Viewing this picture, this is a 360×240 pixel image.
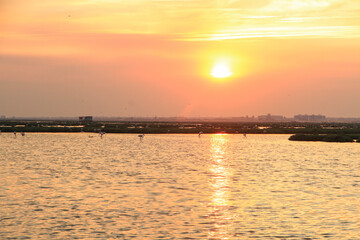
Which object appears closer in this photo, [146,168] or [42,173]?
[42,173]

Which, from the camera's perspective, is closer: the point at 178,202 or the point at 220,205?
the point at 220,205

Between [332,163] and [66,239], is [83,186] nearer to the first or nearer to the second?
[66,239]

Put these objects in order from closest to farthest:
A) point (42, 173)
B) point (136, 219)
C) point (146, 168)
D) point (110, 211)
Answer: point (136, 219), point (110, 211), point (42, 173), point (146, 168)

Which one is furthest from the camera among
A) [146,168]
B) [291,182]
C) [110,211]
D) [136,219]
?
[146,168]

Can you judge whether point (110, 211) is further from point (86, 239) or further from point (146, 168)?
point (146, 168)

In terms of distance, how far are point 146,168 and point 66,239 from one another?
30435 millimetres

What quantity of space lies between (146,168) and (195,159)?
521 inches

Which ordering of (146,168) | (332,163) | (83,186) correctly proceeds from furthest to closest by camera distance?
(332,163)
(146,168)
(83,186)

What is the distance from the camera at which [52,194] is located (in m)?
33.5

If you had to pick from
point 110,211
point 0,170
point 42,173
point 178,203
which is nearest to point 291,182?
point 178,203

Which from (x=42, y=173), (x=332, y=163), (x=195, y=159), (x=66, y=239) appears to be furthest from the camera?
(x=195, y=159)

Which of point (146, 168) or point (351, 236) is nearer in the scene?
point (351, 236)

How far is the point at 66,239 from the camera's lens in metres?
21.7

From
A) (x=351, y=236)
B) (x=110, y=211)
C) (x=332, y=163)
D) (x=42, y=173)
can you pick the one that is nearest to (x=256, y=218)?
(x=351, y=236)
